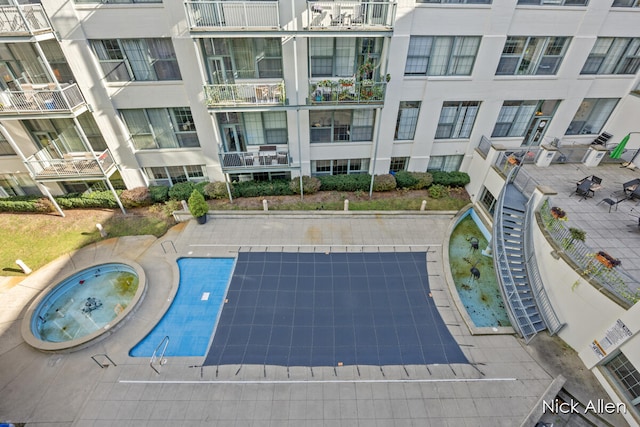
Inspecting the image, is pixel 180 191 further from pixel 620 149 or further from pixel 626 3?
pixel 626 3

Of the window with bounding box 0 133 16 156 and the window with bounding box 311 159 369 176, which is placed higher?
the window with bounding box 0 133 16 156

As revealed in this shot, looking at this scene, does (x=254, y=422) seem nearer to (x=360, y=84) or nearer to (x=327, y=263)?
(x=327, y=263)

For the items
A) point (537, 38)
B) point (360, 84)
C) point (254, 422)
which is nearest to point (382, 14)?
point (360, 84)

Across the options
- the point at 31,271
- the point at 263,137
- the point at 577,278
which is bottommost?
the point at 31,271

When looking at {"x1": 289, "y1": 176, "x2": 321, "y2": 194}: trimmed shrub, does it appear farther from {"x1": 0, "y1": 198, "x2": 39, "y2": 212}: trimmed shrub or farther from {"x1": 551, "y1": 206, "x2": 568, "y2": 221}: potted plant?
{"x1": 0, "y1": 198, "x2": 39, "y2": 212}: trimmed shrub

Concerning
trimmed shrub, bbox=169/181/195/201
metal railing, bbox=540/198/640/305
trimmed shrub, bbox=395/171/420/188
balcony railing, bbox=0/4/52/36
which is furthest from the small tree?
metal railing, bbox=540/198/640/305

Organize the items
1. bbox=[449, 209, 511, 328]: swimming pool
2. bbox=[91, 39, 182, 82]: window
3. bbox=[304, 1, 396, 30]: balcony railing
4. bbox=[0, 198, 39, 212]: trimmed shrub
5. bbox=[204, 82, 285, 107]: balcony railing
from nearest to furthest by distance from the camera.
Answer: bbox=[449, 209, 511, 328]: swimming pool < bbox=[304, 1, 396, 30]: balcony railing < bbox=[91, 39, 182, 82]: window < bbox=[204, 82, 285, 107]: balcony railing < bbox=[0, 198, 39, 212]: trimmed shrub

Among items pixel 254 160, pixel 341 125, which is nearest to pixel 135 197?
pixel 254 160
